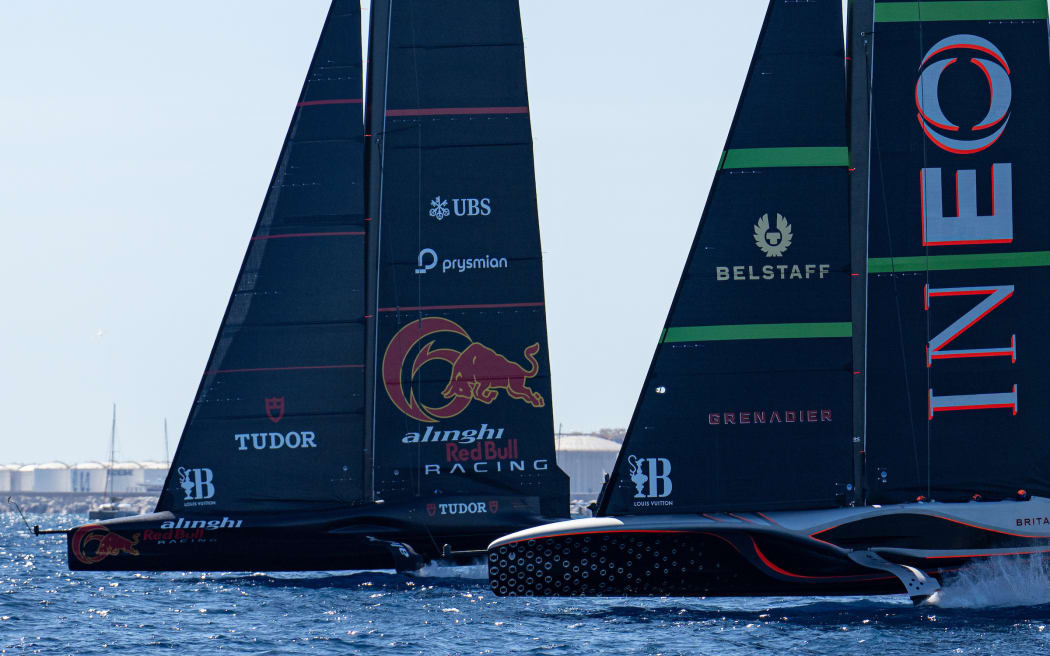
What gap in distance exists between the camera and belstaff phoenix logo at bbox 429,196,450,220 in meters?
27.2

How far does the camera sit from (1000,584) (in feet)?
69.3

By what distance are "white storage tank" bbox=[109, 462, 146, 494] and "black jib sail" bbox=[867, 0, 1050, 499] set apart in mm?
156554

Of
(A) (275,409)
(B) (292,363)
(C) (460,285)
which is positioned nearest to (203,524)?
(A) (275,409)

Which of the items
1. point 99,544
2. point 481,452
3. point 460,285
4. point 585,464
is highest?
point 460,285

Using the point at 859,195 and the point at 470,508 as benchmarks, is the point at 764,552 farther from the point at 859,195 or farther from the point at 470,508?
the point at 470,508

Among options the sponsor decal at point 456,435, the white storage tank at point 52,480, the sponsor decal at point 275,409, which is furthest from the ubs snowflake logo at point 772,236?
the white storage tank at point 52,480

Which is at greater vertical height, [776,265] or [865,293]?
[776,265]

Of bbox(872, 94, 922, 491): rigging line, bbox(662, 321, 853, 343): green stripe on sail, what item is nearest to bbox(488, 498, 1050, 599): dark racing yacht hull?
bbox(872, 94, 922, 491): rigging line

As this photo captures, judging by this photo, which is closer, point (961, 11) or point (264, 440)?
point (961, 11)

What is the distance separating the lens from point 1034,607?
2117 centimetres

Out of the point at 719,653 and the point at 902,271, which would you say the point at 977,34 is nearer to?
the point at 902,271

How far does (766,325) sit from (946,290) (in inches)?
95.9

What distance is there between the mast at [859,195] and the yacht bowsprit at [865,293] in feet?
0.07

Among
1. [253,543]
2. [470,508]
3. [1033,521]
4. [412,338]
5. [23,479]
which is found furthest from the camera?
[23,479]
